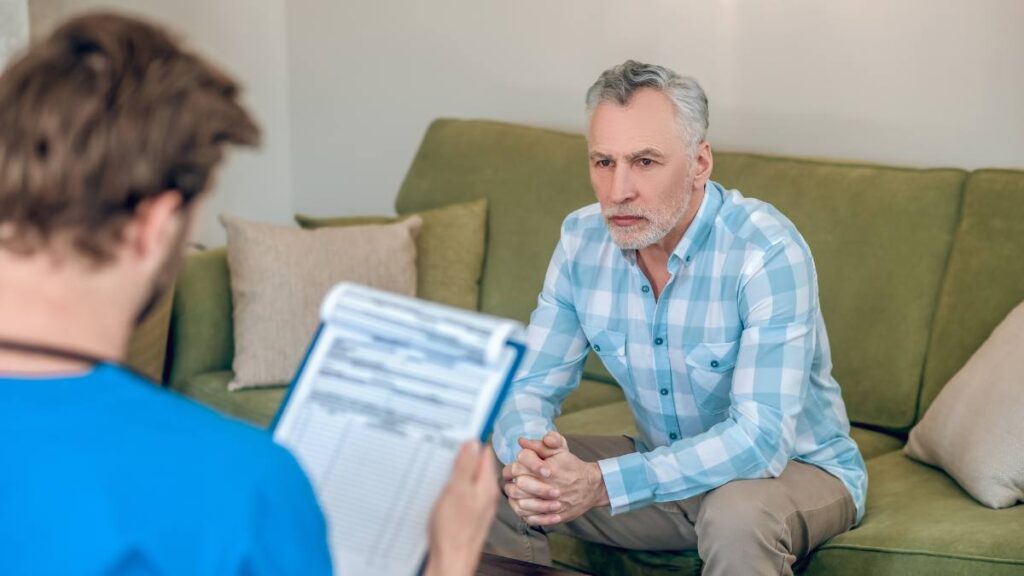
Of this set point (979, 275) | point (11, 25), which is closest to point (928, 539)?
point (979, 275)

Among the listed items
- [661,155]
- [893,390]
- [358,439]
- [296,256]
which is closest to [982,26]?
[893,390]

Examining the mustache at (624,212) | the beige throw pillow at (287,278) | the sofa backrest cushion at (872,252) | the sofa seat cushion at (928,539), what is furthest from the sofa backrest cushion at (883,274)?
the beige throw pillow at (287,278)

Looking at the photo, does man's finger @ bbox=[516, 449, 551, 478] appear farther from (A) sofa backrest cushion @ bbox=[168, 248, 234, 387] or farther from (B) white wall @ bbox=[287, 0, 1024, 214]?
(B) white wall @ bbox=[287, 0, 1024, 214]

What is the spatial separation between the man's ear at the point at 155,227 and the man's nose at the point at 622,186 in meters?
1.29

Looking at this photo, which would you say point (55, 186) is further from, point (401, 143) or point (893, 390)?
point (401, 143)

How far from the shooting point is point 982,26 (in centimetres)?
270

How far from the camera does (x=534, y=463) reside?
6.36ft

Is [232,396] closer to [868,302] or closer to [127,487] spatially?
[868,302]

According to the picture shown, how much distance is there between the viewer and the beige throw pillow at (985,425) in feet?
6.74

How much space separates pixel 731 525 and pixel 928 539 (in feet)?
0.96

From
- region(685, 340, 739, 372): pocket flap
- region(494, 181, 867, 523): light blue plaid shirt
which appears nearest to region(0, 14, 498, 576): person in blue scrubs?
region(494, 181, 867, 523): light blue plaid shirt

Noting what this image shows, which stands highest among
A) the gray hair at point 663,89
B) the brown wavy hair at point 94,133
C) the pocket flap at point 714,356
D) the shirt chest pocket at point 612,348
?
the brown wavy hair at point 94,133

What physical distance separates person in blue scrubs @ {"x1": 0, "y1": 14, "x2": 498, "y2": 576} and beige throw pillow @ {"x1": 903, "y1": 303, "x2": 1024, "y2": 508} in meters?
1.47

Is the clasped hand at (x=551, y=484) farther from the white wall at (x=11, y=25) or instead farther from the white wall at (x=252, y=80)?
the white wall at (x=252, y=80)
